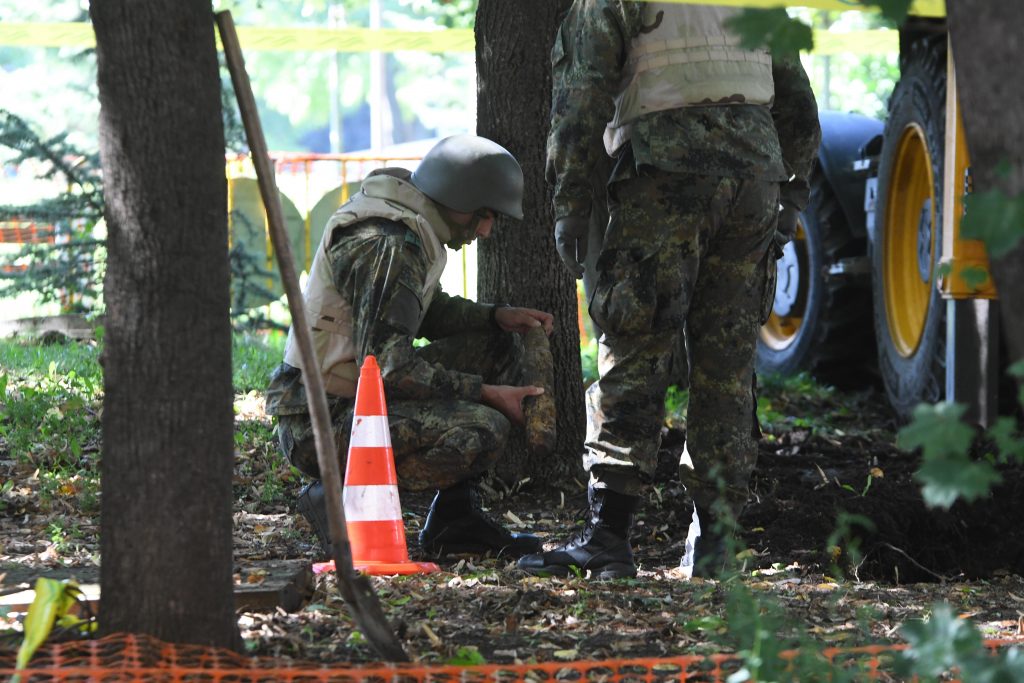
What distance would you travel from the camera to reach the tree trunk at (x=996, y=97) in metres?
1.87

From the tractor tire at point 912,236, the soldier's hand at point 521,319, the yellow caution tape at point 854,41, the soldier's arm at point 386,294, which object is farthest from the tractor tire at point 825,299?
the yellow caution tape at point 854,41

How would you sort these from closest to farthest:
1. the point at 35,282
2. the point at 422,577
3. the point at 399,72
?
the point at 422,577
the point at 35,282
the point at 399,72

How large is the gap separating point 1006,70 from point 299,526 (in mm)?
3385

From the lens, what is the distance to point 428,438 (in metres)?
4.36

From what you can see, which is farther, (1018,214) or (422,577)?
(422,577)

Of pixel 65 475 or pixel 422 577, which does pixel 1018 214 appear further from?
pixel 65 475

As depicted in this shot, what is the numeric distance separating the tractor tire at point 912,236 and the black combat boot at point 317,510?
3132 mm

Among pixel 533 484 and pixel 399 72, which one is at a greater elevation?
pixel 399 72

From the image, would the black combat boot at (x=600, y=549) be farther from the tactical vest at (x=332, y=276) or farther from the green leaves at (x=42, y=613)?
the green leaves at (x=42, y=613)

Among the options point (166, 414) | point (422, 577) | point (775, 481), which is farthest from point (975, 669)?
point (775, 481)

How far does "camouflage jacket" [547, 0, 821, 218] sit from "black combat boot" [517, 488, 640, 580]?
90 cm

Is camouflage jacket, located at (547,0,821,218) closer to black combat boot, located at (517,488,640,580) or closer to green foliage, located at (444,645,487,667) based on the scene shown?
black combat boot, located at (517,488,640,580)

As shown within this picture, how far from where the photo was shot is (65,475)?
17.3 feet

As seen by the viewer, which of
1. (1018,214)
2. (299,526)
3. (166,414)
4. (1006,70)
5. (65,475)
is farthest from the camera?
(65,475)
